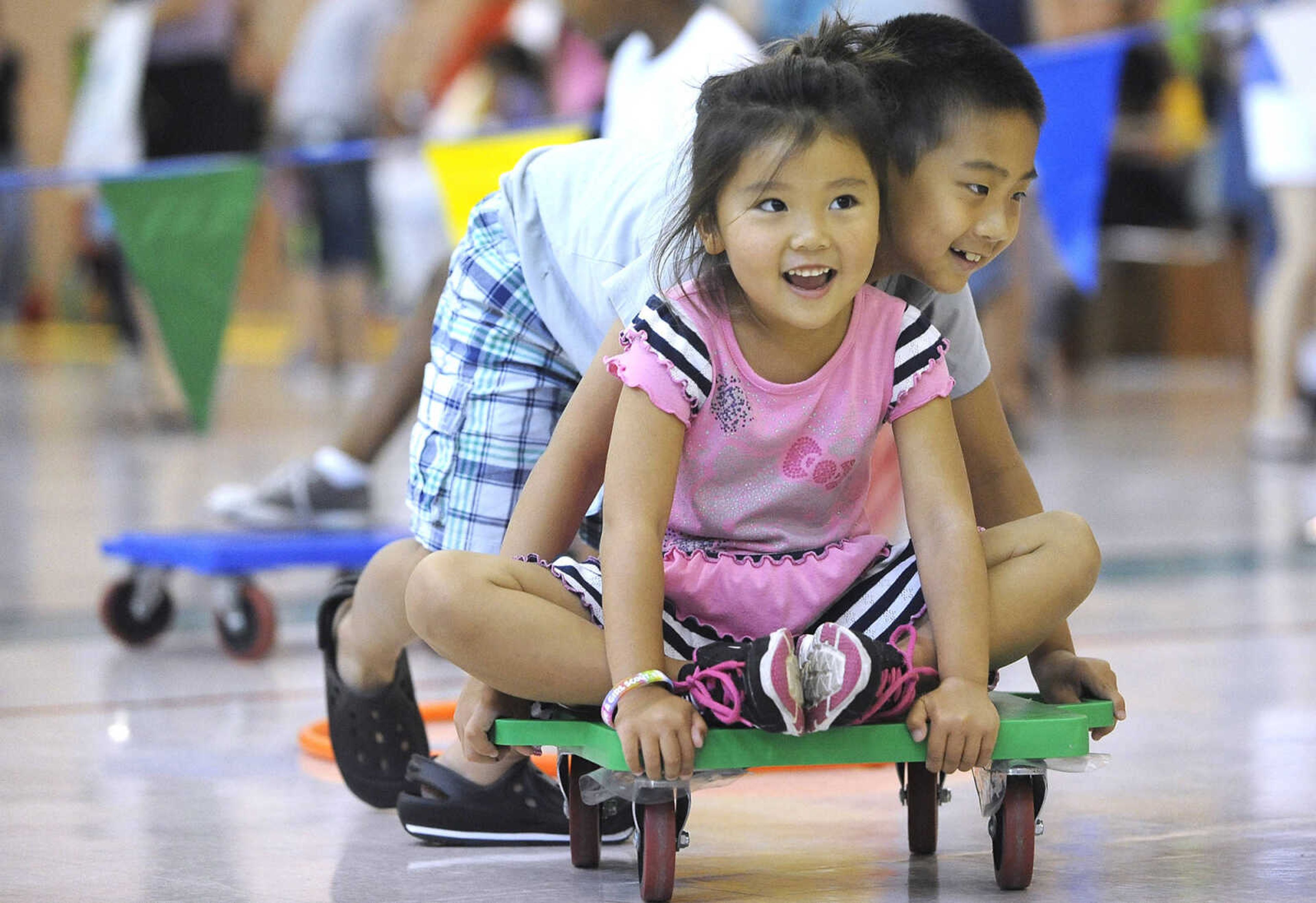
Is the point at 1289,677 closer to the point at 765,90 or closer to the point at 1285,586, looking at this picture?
the point at 1285,586

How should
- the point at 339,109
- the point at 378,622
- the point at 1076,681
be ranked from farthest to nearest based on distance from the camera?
1. the point at 339,109
2. the point at 378,622
3. the point at 1076,681

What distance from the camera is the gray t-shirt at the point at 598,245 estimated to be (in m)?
2.12

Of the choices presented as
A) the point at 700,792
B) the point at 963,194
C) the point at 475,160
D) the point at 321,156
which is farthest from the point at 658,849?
the point at 321,156

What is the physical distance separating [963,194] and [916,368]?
0.62 feet

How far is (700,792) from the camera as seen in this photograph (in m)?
2.39

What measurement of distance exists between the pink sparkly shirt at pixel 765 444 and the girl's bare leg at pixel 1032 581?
0.42ft

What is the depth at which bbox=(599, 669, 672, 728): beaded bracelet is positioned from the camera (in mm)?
1738

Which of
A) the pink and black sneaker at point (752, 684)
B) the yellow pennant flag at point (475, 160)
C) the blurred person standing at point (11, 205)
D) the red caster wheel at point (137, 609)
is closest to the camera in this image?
the pink and black sneaker at point (752, 684)

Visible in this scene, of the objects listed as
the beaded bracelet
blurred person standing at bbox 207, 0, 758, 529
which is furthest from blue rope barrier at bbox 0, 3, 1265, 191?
the beaded bracelet

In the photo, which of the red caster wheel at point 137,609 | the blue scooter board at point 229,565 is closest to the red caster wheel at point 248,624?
the blue scooter board at point 229,565

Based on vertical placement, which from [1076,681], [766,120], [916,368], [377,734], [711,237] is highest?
[766,120]

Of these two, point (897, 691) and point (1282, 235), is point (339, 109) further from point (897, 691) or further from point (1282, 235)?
point (897, 691)

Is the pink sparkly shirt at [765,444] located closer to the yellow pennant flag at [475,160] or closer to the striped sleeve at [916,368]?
the striped sleeve at [916,368]

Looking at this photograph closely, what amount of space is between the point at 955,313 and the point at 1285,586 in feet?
6.66
